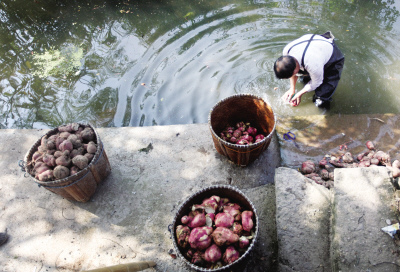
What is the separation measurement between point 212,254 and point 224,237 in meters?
0.17

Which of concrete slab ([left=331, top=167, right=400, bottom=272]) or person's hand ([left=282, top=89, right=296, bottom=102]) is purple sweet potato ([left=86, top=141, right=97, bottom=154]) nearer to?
concrete slab ([left=331, top=167, right=400, bottom=272])

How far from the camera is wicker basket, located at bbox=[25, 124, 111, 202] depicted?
2.55 metres

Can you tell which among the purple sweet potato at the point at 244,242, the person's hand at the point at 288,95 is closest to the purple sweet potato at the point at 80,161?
the purple sweet potato at the point at 244,242

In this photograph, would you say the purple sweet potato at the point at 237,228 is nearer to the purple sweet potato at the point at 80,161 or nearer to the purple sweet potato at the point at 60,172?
the purple sweet potato at the point at 80,161

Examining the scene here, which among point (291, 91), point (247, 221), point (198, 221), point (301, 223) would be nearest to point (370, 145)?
point (291, 91)

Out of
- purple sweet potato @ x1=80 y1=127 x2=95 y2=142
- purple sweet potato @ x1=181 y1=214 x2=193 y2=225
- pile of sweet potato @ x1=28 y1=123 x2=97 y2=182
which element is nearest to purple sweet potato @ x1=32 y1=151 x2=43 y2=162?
pile of sweet potato @ x1=28 y1=123 x2=97 y2=182

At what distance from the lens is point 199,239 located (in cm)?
213

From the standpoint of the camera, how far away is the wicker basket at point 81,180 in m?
2.55

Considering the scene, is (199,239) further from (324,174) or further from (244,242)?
(324,174)

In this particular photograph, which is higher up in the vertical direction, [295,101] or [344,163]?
[295,101]

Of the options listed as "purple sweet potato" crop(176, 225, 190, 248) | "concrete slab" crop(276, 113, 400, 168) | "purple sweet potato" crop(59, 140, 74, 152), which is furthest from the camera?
"concrete slab" crop(276, 113, 400, 168)

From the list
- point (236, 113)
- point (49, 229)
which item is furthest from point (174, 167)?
point (49, 229)

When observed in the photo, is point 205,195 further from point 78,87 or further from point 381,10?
point 381,10

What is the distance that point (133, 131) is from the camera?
11.8ft
